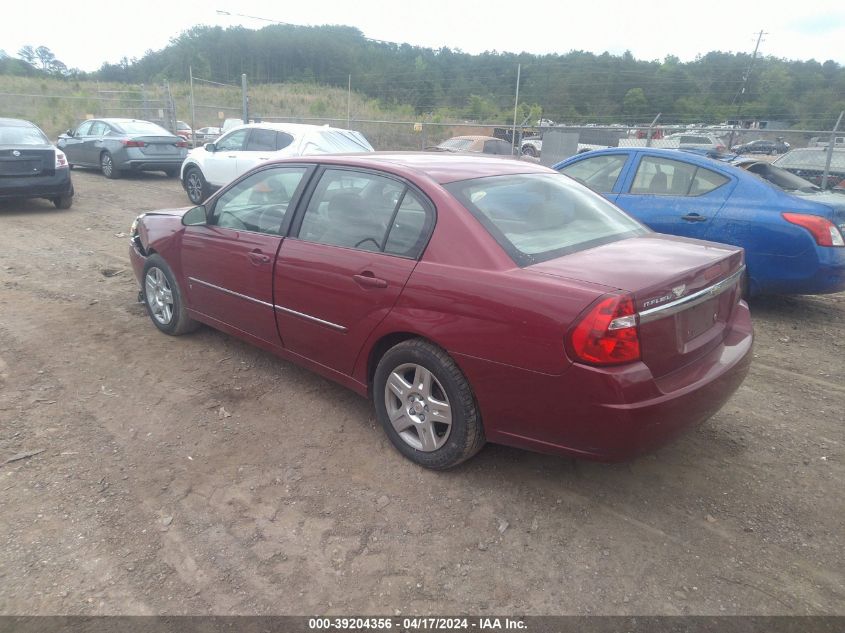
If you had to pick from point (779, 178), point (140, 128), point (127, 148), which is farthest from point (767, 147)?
point (127, 148)

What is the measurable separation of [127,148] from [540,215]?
12812 millimetres

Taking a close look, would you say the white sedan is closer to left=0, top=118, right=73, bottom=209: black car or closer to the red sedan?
left=0, top=118, right=73, bottom=209: black car

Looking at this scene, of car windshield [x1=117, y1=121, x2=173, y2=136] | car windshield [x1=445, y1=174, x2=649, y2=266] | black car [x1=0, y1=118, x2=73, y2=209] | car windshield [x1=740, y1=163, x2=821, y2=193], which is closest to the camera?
car windshield [x1=445, y1=174, x2=649, y2=266]

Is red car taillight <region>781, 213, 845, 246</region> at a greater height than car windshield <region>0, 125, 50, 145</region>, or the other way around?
car windshield <region>0, 125, 50, 145</region>

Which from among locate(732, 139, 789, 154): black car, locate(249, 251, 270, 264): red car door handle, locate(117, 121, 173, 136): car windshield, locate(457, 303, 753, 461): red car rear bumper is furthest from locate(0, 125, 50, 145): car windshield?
locate(732, 139, 789, 154): black car

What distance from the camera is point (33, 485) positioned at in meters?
3.03

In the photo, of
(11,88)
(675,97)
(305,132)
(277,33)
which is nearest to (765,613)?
(305,132)

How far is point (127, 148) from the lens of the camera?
13.4 meters

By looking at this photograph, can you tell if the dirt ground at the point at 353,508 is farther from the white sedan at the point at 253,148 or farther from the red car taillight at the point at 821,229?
the white sedan at the point at 253,148

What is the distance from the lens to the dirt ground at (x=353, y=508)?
240 centimetres

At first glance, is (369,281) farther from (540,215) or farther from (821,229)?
(821,229)

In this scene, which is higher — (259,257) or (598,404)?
(259,257)

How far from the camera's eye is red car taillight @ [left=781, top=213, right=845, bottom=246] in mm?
5258

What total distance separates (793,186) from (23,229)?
10.3 m
